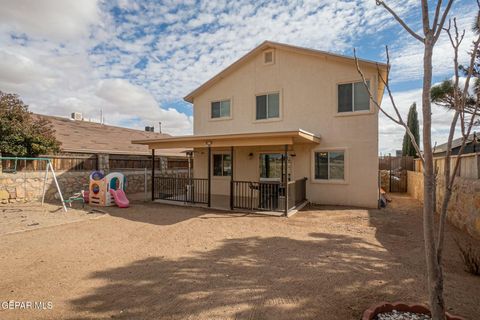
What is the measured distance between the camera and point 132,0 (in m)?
8.24

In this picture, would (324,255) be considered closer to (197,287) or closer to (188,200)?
(197,287)

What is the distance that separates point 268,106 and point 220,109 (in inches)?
108

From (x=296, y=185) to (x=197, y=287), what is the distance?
732 centimetres

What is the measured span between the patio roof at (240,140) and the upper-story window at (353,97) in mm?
1820

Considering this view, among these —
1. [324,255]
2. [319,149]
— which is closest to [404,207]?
[319,149]

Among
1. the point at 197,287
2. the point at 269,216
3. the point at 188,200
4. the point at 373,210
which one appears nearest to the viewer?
the point at 197,287

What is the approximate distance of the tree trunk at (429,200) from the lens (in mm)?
2305

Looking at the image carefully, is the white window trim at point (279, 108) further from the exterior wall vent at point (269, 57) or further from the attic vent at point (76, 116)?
the attic vent at point (76, 116)

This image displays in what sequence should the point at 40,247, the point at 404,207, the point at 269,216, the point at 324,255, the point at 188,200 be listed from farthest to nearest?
the point at 188,200
the point at 404,207
the point at 269,216
the point at 40,247
the point at 324,255

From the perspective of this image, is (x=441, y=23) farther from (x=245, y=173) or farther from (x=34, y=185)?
(x=34, y=185)

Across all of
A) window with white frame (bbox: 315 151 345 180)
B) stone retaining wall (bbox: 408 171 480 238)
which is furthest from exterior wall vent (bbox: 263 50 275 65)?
stone retaining wall (bbox: 408 171 480 238)

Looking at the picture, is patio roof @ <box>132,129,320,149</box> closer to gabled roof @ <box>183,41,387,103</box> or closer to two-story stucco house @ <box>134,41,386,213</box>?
two-story stucco house @ <box>134,41,386,213</box>

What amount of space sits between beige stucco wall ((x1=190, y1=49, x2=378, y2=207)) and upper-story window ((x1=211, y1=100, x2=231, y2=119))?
29 cm

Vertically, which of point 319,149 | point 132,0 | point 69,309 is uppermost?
point 132,0
